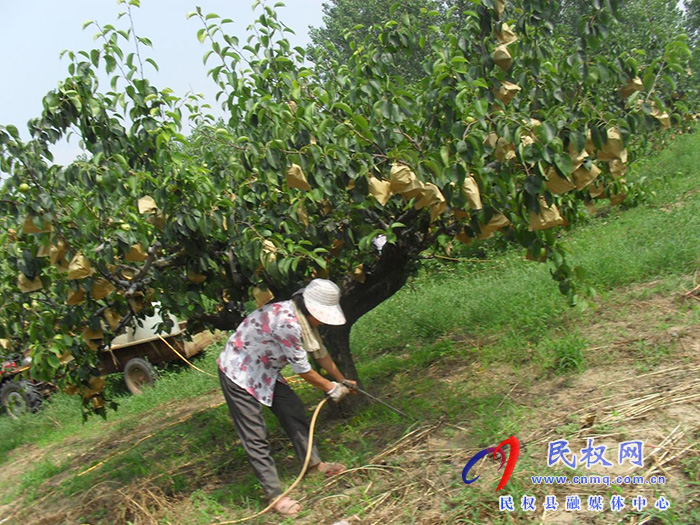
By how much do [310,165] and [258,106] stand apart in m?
0.52

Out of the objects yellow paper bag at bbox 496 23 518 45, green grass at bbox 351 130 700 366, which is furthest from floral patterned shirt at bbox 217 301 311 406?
green grass at bbox 351 130 700 366

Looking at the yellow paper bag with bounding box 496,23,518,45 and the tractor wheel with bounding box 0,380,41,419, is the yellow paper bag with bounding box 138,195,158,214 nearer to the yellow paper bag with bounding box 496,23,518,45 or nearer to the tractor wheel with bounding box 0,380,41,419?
the yellow paper bag with bounding box 496,23,518,45

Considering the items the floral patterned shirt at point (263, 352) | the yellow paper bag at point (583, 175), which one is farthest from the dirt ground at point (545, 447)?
the yellow paper bag at point (583, 175)

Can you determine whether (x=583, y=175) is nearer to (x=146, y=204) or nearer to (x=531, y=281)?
(x=146, y=204)

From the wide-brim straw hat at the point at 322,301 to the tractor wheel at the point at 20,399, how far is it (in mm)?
6955

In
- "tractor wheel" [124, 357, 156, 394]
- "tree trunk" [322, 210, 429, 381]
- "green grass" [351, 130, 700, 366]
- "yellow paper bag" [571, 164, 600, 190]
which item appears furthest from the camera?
"tractor wheel" [124, 357, 156, 394]

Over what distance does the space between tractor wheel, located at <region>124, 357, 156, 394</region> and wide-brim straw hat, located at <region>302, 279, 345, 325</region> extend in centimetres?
603

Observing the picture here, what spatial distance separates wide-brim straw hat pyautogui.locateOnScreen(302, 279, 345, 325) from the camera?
3.77 m

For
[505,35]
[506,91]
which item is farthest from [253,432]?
[505,35]

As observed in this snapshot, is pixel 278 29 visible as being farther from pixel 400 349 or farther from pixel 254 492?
pixel 400 349

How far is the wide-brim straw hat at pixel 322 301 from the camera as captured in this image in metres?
3.77

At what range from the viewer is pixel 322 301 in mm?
3799

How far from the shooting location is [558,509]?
317cm

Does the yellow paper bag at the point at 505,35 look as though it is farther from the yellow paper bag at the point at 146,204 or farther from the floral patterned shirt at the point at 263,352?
the yellow paper bag at the point at 146,204
